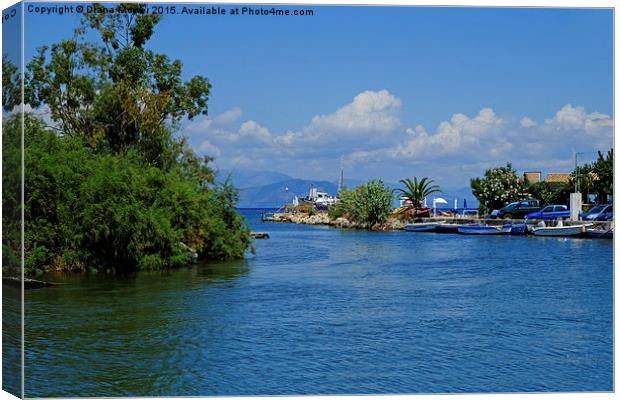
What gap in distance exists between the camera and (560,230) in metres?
24.1

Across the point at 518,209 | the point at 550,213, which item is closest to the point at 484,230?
the point at 518,209

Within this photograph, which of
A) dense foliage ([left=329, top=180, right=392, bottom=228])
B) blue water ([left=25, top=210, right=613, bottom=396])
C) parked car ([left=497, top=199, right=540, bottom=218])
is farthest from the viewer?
dense foliage ([left=329, top=180, right=392, bottom=228])

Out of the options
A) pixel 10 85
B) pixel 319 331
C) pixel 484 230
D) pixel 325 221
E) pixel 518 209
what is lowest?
pixel 319 331

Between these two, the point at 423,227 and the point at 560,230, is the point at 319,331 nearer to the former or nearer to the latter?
the point at 560,230

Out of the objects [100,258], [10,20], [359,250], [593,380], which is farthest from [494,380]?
[359,250]

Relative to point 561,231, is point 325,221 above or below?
above

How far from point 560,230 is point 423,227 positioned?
30.3 ft

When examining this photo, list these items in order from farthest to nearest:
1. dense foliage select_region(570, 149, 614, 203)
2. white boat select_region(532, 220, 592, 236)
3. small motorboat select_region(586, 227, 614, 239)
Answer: white boat select_region(532, 220, 592, 236) < small motorboat select_region(586, 227, 614, 239) < dense foliage select_region(570, 149, 614, 203)

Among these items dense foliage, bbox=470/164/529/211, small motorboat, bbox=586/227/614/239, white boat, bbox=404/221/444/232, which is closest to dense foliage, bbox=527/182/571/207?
dense foliage, bbox=470/164/529/211

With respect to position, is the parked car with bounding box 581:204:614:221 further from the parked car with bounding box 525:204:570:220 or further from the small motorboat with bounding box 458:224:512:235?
the small motorboat with bounding box 458:224:512:235

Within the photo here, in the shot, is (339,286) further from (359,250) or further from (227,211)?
(359,250)

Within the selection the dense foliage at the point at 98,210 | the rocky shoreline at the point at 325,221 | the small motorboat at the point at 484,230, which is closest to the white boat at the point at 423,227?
the rocky shoreline at the point at 325,221

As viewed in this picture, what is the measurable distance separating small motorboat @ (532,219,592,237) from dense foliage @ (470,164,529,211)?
1179mm

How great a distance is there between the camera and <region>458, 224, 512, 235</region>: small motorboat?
2898 cm
